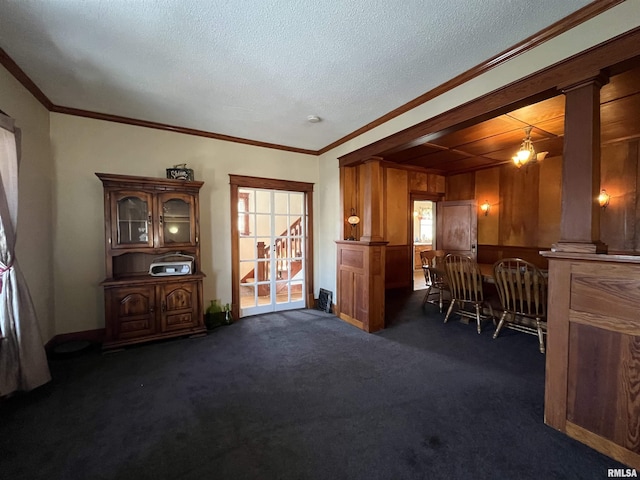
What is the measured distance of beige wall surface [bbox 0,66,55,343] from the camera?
238cm

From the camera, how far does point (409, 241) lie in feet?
19.6

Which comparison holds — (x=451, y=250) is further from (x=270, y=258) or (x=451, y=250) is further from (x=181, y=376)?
(x=181, y=376)

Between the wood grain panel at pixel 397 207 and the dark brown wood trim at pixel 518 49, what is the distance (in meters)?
2.48

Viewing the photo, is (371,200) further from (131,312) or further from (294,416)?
(131,312)

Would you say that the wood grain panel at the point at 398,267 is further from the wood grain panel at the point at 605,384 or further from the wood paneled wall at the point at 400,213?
the wood grain panel at the point at 605,384

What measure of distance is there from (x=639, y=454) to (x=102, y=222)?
4886 millimetres

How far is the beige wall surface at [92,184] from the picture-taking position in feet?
10.0

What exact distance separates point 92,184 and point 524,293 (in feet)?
16.7

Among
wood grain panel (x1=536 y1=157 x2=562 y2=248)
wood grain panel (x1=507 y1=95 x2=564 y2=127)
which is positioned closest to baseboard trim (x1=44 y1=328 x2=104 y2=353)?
wood grain panel (x1=507 y1=95 x2=564 y2=127)

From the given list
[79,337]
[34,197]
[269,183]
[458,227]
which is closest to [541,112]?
[458,227]

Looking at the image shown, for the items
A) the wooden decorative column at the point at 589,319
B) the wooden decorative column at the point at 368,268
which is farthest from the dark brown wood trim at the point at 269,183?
the wooden decorative column at the point at 589,319

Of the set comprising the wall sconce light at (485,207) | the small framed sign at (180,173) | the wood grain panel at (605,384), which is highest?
the small framed sign at (180,173)

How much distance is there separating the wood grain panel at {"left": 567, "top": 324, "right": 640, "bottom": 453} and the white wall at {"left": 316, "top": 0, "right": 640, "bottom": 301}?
180 cm

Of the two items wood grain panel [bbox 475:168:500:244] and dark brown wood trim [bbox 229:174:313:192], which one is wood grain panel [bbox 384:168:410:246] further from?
dark brown wood trim [bbox 229:174:313:192]
